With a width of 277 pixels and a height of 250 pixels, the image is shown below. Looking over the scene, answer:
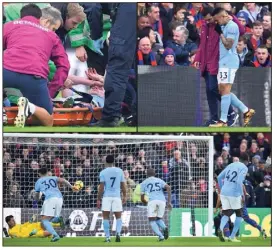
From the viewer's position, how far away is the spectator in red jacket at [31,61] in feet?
75.8

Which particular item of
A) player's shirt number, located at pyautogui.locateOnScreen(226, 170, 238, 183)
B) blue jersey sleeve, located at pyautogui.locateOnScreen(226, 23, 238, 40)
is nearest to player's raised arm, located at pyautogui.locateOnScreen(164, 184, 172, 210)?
player's shirt number, located at pyautogui.locateOnScreen(226, 170, 238, 183)

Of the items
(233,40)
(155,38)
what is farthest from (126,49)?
(233,40)

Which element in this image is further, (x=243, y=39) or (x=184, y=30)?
(x=243, y=39)

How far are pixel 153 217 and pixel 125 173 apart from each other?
1.08 meters

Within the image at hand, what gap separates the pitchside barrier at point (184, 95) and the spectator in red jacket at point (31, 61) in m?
1.61

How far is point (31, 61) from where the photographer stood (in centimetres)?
2314

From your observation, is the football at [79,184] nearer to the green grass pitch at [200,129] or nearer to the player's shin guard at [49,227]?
the player's shin guard at [49,227]

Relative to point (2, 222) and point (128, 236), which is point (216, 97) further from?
point (2, 222)

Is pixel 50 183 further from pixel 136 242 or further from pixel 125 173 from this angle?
pixel 136 242

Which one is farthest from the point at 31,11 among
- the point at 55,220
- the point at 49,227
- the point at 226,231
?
the point at 226,231

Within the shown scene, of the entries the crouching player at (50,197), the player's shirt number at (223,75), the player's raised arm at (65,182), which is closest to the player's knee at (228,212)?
the player's shirt number at (223,75)

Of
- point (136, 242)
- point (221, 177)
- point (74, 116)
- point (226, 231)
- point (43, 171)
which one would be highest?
point (74, 116)

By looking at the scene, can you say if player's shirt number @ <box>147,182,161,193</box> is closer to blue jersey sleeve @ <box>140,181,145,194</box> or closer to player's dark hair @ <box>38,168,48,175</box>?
blue jersey sleeve @ <box>140,181,145,194</box>

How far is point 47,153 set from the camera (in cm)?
2377
